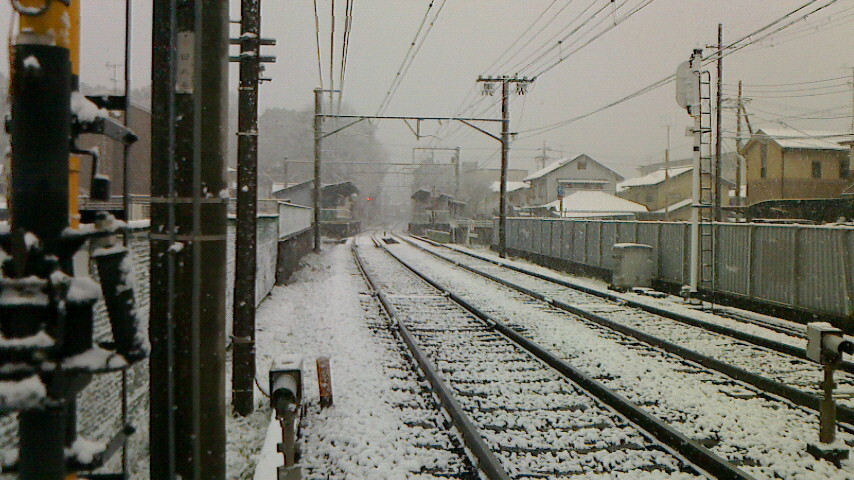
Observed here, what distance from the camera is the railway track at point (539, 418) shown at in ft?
16.1

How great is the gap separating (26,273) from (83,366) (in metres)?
0.33

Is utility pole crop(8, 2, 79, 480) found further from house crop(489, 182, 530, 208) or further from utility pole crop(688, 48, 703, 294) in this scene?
house crop(489, 182, 530, 208)

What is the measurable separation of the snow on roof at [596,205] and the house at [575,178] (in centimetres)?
1313

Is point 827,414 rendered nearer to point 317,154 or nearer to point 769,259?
point 769,259

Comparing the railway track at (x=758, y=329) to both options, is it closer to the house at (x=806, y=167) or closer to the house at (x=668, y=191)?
the house at (x=806, y=167)

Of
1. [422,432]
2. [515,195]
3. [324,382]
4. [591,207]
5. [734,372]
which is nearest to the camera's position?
[422,432]

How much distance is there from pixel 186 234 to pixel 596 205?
54517mm

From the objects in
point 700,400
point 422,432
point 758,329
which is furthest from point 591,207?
point 422,432

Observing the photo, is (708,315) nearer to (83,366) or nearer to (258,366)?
(258,366)

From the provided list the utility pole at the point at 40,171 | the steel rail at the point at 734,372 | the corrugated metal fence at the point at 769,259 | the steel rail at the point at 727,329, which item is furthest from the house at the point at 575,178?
the utility pole at the point at 40,171

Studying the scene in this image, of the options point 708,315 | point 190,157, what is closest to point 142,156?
point 708,315

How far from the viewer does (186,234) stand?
2.56 metres

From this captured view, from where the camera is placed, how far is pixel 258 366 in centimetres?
814

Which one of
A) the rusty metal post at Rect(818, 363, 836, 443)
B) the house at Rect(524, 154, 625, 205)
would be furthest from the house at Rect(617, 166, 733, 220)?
the rusty metal post at Rect(818, 363, 836, 443)
